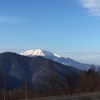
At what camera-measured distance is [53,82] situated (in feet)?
157

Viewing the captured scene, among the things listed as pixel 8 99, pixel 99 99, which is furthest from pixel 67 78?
pixel 99 99

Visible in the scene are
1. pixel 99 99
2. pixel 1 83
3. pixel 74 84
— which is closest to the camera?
pixel 99 99

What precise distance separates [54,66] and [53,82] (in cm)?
14741

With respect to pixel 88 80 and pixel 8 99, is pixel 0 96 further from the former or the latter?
pixel 88 80

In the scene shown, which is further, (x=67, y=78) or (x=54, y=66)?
(x=54, y=66)

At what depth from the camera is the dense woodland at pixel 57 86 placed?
45.0 m

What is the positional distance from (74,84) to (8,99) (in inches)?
728

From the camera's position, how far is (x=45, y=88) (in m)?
59.7

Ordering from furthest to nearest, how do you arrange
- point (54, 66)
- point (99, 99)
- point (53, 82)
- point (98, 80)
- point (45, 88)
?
point (54, 66), point (98, 80), point (45, 88), point (53, 82), point (99, 99)

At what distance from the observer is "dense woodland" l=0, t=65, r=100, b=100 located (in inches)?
1770

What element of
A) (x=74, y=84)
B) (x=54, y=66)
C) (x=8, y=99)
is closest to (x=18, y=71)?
(x=54, y=66)

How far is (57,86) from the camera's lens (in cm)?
5559

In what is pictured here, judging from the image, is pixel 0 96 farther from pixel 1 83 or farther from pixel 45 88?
pixel 45 88

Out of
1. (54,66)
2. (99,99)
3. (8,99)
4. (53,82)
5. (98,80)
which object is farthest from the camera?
Result: (54,66)
